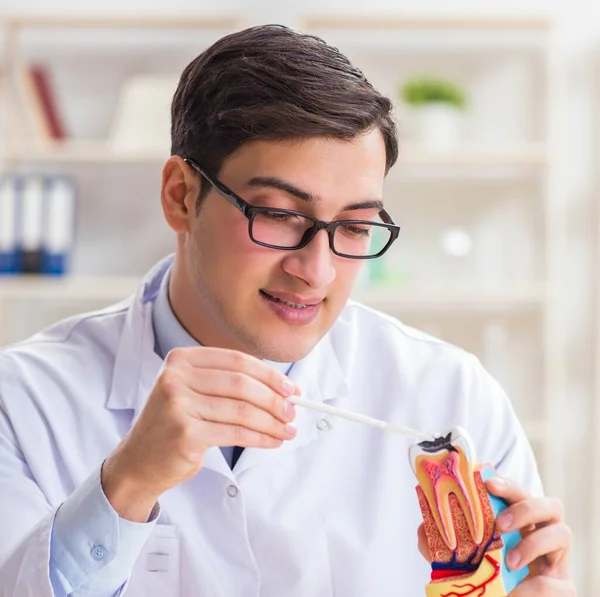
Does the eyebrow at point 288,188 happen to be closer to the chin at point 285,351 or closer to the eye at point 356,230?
the eye at point 356,230

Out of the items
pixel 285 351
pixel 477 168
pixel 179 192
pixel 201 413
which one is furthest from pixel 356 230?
pixel 477 168

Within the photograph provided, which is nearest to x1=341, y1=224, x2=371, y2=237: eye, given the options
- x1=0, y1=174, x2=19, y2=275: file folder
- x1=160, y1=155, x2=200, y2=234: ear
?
x1=160, y1=155, x2=200, y2=234: ear

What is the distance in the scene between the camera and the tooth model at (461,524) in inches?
42.9

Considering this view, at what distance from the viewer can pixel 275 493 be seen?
1408 millimetres

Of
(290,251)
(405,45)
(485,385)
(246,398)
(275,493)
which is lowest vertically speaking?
(275,493)

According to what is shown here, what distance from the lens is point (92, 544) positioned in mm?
1122

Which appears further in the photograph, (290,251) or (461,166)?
(461,166)

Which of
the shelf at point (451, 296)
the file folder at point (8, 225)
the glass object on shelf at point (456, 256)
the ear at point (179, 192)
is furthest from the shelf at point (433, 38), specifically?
the ear at point (179, 192)

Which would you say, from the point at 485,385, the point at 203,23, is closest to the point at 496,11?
the point at 203,23

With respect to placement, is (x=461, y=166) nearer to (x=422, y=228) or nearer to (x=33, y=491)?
(x=422, y=228)

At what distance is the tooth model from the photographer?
42.9 inches

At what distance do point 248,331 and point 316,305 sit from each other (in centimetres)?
10

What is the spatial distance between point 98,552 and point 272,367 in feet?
0.96

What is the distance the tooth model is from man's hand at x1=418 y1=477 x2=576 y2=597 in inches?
0.4
